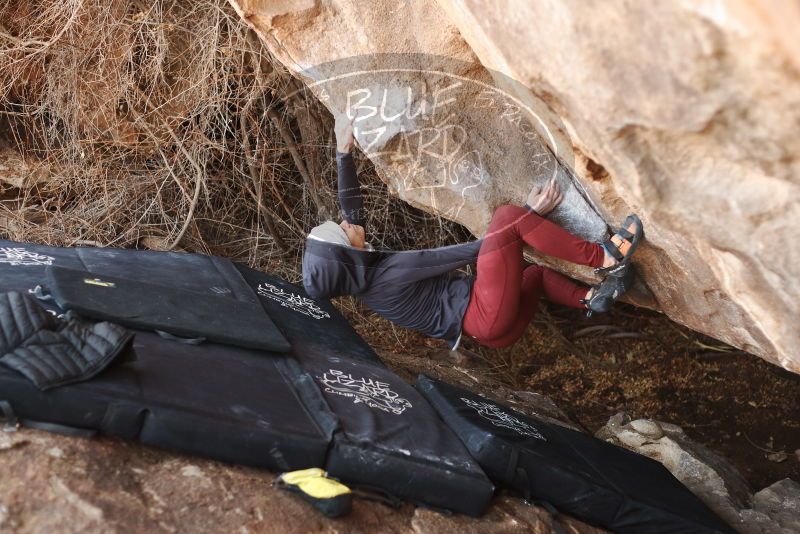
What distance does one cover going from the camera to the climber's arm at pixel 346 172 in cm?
218

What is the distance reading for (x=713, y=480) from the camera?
284 cm

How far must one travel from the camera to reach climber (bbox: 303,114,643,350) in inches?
87.5

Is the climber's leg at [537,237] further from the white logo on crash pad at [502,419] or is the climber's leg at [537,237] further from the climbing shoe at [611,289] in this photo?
the white logo on crash pad at [502,419]

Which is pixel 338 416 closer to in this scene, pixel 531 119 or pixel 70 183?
pixel 531 119

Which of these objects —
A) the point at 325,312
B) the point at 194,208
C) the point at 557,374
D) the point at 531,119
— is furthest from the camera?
the point at 557,374

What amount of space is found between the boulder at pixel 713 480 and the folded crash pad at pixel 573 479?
12.4 inches

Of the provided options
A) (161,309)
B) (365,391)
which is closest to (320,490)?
(365,391)

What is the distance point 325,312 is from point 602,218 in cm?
114

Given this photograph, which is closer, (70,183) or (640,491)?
(640,491)

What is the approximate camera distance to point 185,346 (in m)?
2.15

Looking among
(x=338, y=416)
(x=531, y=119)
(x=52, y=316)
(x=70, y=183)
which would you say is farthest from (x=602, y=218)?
(x=70, y=183)

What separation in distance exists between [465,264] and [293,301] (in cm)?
82

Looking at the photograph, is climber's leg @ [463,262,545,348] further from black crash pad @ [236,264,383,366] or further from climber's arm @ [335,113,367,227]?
climber's arm @ [335,113,367,227]

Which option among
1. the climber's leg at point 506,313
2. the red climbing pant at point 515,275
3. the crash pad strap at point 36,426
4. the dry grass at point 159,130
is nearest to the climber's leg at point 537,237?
the red climbing pant at point 515,275
